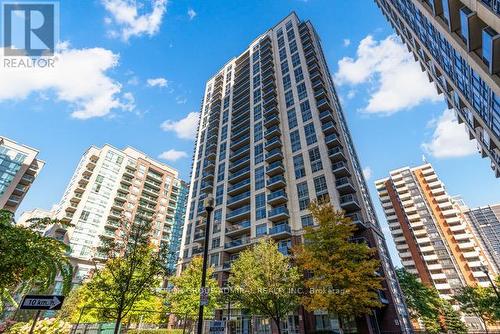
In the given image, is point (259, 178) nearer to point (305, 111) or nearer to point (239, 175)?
point (239, 175)

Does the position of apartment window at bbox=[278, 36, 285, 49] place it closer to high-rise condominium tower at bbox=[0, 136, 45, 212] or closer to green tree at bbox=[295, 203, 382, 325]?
green tree at bbox=[295, 203, 382, 325]

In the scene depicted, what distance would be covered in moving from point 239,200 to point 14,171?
55337mm

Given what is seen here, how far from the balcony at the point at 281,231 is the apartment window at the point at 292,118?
20071 mm

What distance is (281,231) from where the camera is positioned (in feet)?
122

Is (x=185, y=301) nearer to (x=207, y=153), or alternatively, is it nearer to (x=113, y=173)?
(x=207, y=153)

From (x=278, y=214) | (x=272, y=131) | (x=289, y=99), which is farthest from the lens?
(x=289, y=99)

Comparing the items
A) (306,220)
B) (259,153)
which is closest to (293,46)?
(259,153)

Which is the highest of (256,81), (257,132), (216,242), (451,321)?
(256,81)

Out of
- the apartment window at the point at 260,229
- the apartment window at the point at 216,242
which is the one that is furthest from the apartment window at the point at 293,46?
the apartment window at the point at 216,242

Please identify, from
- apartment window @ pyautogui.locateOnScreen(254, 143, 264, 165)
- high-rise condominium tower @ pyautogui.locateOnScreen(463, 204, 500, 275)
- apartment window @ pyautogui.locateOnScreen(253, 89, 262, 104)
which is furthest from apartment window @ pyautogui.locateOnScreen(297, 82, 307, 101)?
high-rise condominium tower @ pyautogui.locateOnScreen(463, 204, 500, 275)

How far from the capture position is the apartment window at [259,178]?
1811 inches

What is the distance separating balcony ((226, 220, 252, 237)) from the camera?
43.5 m

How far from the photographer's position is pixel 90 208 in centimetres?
6291

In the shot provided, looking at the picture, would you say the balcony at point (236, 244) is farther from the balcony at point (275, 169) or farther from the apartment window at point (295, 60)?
the apartment window at point (295, 60)
